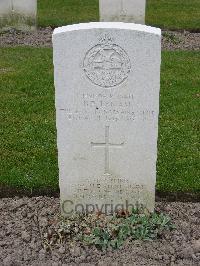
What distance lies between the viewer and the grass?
37.9 ft

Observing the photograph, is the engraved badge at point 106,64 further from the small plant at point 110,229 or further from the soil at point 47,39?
the soil at point 47,39

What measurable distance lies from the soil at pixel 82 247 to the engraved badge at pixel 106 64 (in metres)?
1.27

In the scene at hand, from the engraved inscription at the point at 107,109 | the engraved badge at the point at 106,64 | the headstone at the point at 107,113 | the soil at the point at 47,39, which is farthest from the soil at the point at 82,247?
the soil at the point at 47,39

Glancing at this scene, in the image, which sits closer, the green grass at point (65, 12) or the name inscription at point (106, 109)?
the name inscription at point (106, 109)

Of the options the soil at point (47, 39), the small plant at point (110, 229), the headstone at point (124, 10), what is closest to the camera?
the small plant at point (110, 229)

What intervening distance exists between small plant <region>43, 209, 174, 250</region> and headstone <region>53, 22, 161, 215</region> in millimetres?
104

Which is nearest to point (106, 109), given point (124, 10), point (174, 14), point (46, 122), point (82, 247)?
point (82, 247)

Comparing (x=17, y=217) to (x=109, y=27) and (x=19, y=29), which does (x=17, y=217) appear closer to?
(x=109, y=27)

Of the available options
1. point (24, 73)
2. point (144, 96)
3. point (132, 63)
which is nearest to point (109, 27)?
point (132, 63)

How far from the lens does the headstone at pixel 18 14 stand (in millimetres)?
10570

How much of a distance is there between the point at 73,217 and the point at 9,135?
205 centimetres

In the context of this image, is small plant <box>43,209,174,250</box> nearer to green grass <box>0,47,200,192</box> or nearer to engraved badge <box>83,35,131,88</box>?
green grass <box>0,47,200,192</box>

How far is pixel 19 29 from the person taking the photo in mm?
10859

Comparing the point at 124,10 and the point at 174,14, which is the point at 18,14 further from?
the point at 174,14
